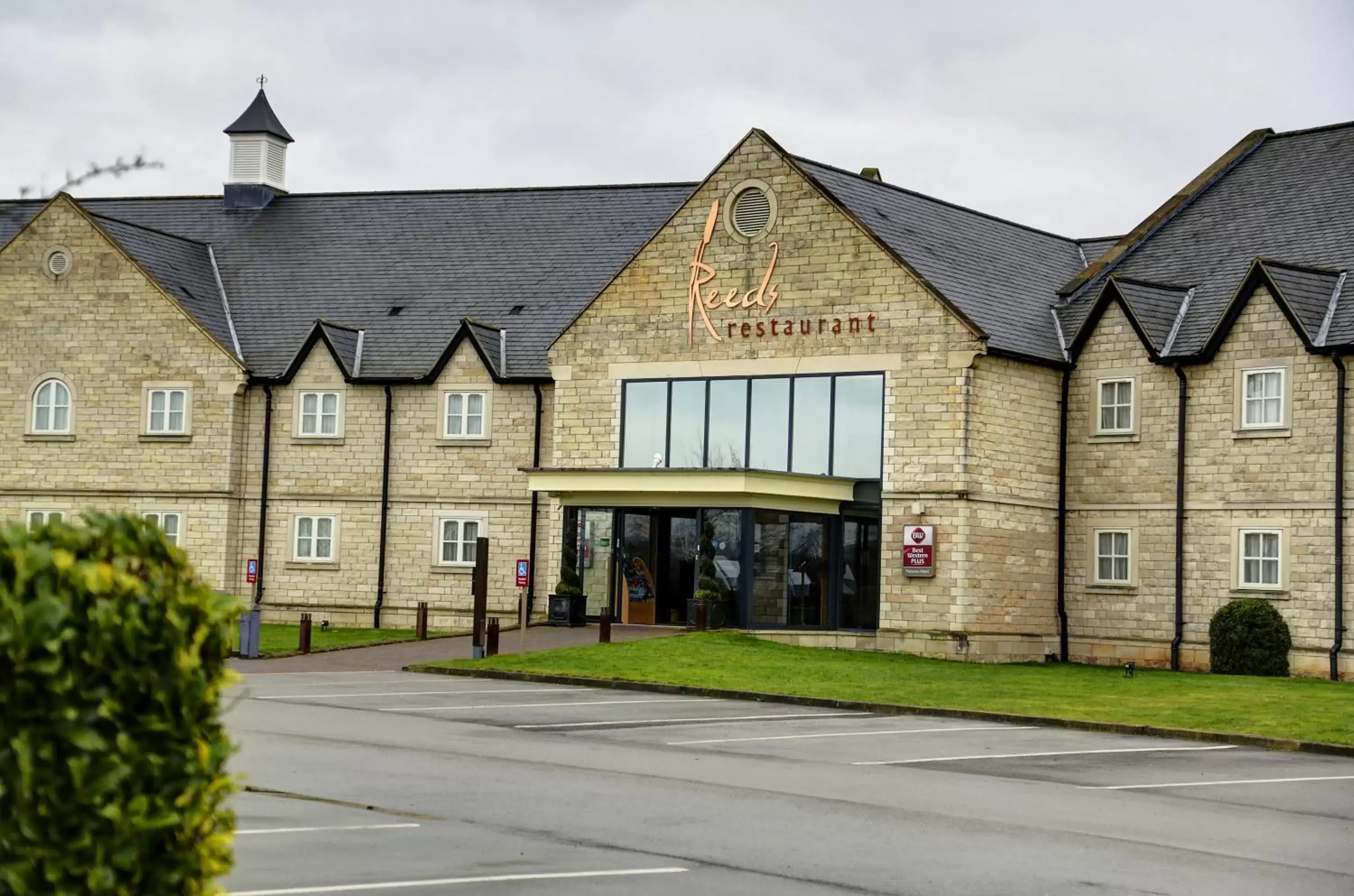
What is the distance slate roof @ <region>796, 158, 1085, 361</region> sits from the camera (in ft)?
124

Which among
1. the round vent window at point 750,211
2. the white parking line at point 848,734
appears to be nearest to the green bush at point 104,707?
the white parking line at point 848,734

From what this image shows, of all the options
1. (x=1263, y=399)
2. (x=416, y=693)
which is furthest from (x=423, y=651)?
(x=1263, y=399)

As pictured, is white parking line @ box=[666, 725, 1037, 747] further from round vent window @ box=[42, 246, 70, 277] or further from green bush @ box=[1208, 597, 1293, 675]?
round vent window @ box=[42, 246, 70, 277]

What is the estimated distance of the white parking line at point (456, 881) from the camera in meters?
10.6

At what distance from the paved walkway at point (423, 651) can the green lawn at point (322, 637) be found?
690 millimetres

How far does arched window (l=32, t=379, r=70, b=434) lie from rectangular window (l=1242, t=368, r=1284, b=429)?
27.2m

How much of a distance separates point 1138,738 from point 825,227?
17639 mm

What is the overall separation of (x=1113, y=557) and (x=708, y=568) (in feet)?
27.1

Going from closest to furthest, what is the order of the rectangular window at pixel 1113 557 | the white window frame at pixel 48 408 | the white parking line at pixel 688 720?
the white parking line at pixel 688 720 < the rectangular window at pixel 1113 557 < the white window frame at pixel 48 408

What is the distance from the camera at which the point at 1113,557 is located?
37969 mm

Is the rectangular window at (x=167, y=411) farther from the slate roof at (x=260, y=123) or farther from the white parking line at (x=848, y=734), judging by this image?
the white parking line at (x=848, y=734)

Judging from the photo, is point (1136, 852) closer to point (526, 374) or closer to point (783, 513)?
point (783, 513)

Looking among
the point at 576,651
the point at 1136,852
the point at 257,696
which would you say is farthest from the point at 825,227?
the point at 1136,852

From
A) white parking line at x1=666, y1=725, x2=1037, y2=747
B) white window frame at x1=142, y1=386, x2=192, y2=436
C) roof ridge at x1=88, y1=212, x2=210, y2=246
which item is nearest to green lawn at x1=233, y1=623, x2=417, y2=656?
white window frame at x1=142, y1=386, x2=192, y2=436
